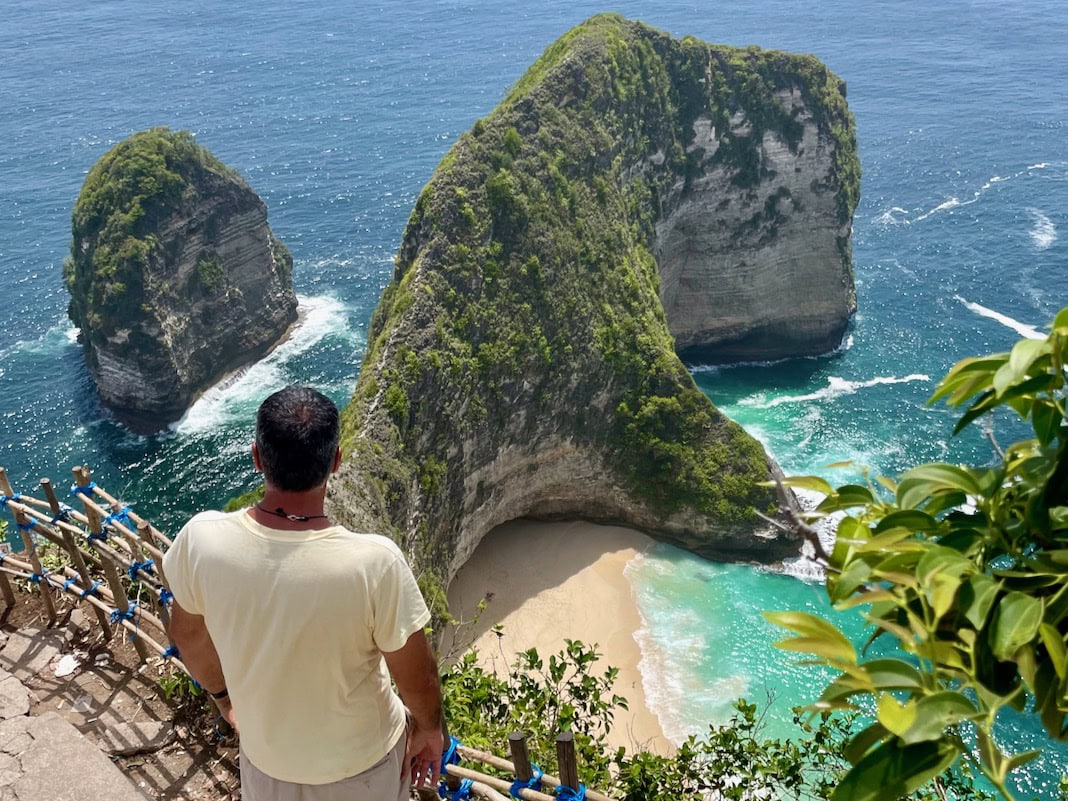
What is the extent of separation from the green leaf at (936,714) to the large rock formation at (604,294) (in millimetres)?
19071

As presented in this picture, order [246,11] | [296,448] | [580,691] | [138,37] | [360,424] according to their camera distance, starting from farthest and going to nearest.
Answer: [246,11], [138,37], [360,424], [580,691], [296,448]

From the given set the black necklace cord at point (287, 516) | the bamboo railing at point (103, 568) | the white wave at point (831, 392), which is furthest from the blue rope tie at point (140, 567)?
the white wave at point (831, 392)

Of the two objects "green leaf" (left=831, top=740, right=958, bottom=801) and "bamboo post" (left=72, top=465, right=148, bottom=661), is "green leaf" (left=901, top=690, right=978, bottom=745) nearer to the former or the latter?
"green leaf" (left=831, top=740, right=958, bottom=801)

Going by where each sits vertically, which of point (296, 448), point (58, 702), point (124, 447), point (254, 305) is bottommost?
point (124, 447)

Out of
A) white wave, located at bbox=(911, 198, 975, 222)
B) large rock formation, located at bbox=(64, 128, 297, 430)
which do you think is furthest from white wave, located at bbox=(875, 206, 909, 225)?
large rock formation, located at bbox=(64, 128, 297, 430)

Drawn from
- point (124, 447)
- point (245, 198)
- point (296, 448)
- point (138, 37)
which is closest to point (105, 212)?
point (245, 198)

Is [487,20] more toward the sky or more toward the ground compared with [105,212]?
more toward the sky

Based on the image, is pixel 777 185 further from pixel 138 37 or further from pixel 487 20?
pixel 138 37

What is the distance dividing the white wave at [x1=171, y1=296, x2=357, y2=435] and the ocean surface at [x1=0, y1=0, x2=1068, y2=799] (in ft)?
0.68

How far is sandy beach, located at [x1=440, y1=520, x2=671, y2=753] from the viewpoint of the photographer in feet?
87.1

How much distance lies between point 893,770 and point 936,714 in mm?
212

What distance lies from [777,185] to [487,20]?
71.7 metres

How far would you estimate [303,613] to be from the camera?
429 cm

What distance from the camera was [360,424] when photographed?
79.9 feet
